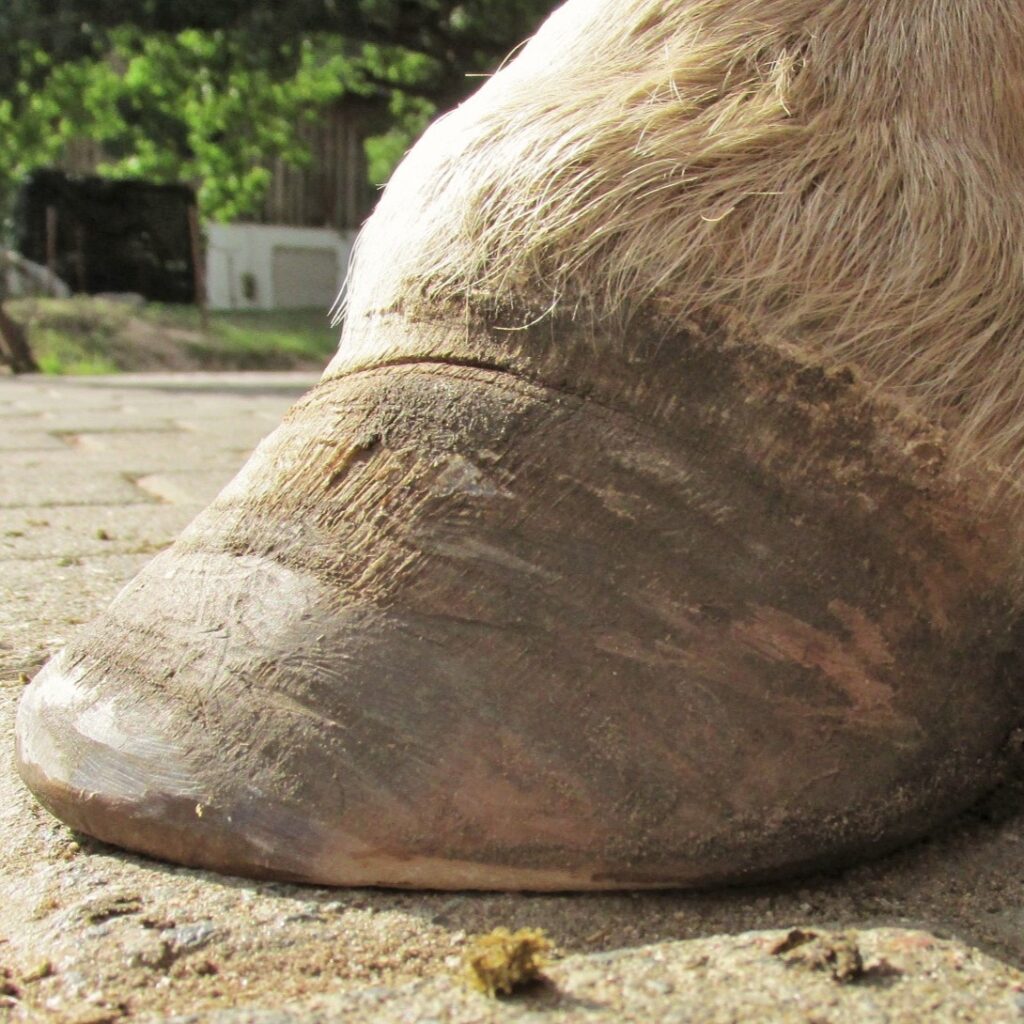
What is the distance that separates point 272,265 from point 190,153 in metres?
4.09

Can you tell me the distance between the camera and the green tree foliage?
33.4 ft

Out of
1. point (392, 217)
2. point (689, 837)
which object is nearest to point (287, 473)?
point (392, 217)

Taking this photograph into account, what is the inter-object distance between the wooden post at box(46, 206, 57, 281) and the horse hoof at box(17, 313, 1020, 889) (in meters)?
13.6

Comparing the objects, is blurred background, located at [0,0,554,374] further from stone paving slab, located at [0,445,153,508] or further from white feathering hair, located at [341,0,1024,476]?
white feathering hair, located at [341,0,1024,476]

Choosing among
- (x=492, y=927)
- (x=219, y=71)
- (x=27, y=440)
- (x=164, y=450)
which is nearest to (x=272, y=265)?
(x=219, y=71)

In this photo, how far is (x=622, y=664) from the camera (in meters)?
1.19

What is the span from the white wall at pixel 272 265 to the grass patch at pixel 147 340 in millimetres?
3838

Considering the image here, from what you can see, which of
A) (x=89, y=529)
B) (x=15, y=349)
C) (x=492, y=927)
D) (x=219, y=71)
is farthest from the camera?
(x=219, y=71)

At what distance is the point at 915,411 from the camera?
120 centimetres

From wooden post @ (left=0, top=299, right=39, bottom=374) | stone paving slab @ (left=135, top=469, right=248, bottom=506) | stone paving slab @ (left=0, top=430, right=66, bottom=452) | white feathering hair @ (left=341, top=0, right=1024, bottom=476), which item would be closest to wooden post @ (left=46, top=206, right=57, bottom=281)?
wooden post @ (left=0, top=299, right=39, bottom=374)

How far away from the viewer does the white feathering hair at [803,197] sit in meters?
1.20

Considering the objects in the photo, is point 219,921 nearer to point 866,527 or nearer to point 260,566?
point 260,566

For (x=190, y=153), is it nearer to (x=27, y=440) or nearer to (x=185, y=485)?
(x=27, y=440)

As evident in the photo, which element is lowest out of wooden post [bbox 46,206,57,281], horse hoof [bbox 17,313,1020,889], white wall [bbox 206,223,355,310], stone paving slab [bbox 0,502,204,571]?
white wall [bbox 206,223,355,310]
